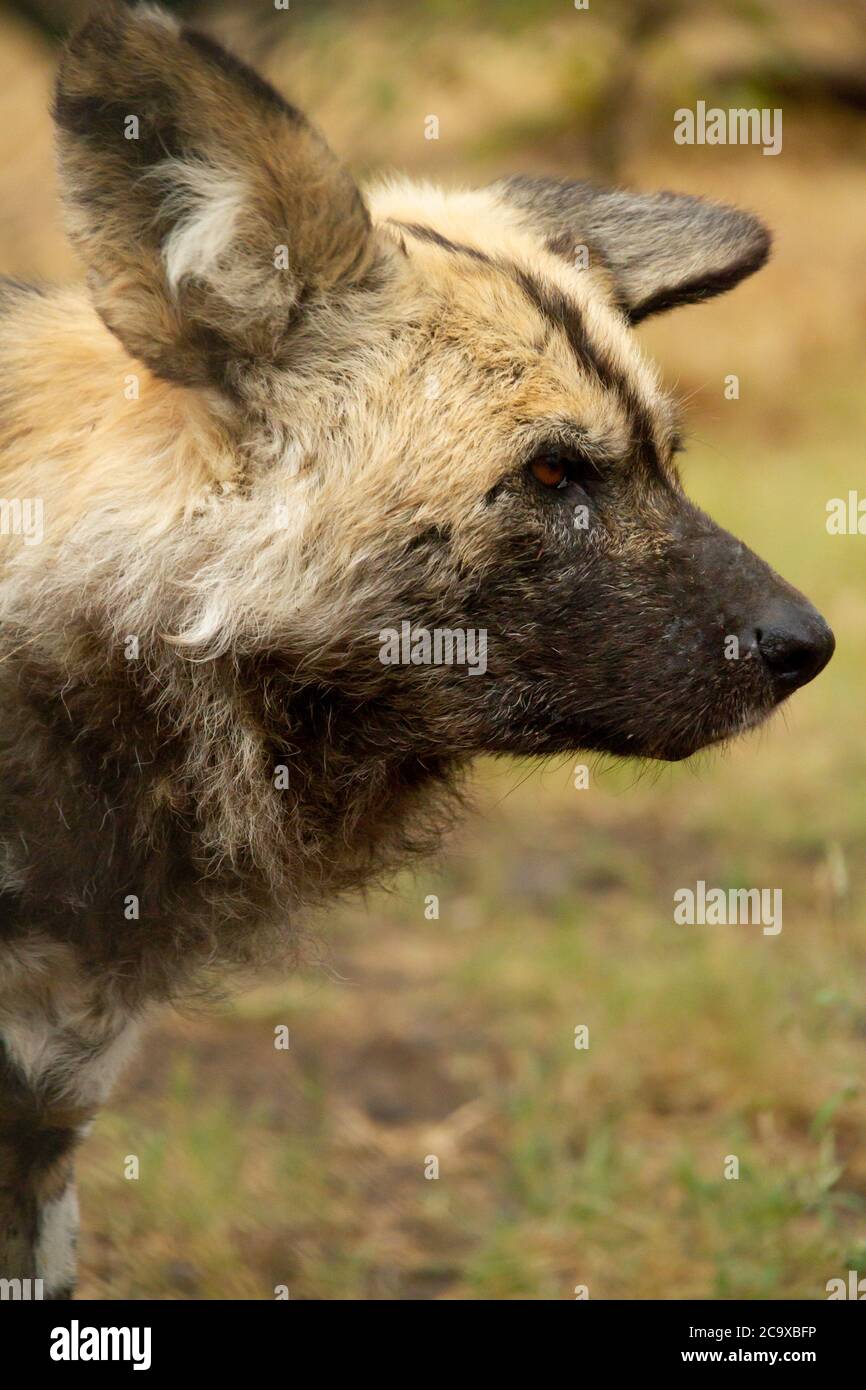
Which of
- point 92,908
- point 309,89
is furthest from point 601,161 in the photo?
point 92,908

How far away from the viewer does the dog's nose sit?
2980 millimetres

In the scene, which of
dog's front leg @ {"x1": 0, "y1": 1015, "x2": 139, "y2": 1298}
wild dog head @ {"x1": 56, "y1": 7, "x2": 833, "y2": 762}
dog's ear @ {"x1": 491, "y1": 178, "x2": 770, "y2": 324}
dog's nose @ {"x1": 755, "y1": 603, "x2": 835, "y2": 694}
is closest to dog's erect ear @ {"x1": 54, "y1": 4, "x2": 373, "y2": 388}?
wild dog head @ {"x1": 56, "y1": 7, "x2": 833, "y2": 762}

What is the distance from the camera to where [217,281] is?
8.92 ft

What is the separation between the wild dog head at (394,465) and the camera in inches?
106

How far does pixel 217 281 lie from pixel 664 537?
1.03 meters

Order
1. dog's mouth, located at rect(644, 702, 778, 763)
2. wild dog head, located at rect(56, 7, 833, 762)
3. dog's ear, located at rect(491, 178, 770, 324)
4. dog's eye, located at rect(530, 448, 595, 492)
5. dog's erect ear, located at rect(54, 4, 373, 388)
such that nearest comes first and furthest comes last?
dog's erect ear, located at rect(54, 4, 373, 388) → wild dog head, located at rect(56, 7, 833, 762) → dog's eye, located at rect(530, 448, 595, 492) → dog's mouth, located at rect(644, 702, 778, 763) → dog's ear, located at rect(491, 178, 770, 324)

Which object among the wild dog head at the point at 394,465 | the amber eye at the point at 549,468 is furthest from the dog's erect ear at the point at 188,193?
the amber eye at the point at 549,468

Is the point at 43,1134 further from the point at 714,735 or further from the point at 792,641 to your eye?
the point at 792,641

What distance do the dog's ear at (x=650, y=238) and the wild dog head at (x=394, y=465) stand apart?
377 mm

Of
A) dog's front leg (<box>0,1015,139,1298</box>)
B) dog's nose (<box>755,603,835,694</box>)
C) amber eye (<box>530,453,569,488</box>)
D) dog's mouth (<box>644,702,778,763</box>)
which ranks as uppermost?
amber eye (<box>530,453,569,488</box>)

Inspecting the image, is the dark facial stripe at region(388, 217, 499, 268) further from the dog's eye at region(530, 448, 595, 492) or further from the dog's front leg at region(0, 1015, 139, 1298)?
the dog's front leg at region(0, 1015, 139, 1298)

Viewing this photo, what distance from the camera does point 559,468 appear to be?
9.77 feet

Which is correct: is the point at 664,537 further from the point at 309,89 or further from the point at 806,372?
the point at 806,372

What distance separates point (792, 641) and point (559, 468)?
58cm
